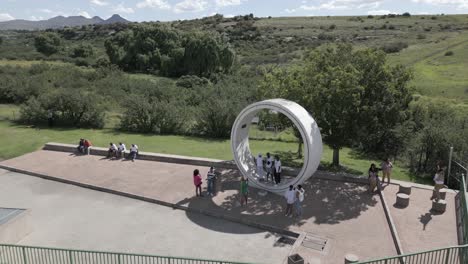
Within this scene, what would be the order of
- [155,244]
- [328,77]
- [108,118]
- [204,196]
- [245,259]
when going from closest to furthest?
[245,259] < [155,244] < [204,196] < [328,77] < [108,118]

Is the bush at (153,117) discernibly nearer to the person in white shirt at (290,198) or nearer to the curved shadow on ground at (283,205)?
the curved shadow on ground at (283,205)

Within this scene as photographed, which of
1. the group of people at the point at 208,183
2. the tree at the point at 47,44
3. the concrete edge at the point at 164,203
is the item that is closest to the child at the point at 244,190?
the concrete edge at the point at 164,203

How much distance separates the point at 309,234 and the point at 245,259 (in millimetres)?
2677

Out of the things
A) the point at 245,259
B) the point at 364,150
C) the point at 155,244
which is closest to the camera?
the point at 245,259

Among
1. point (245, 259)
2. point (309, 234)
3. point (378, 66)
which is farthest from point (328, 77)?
point (245, 259)

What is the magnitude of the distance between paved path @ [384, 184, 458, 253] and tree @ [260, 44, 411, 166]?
12.7 ft

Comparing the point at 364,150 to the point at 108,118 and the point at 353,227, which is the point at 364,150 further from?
the point at 108,118

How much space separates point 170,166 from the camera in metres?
23.1

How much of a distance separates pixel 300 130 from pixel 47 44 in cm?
9498

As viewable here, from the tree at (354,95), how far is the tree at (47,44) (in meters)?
88.6

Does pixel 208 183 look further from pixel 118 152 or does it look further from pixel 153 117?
pixel 153 117

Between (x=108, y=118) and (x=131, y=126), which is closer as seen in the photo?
(x=131, y=126)

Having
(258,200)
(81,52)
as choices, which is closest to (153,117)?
(258,200)

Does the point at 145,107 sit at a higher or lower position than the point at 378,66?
lower
